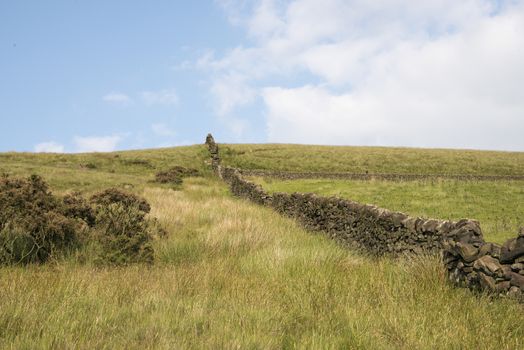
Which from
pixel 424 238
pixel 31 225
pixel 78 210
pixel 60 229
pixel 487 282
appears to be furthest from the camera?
pixel 78 210

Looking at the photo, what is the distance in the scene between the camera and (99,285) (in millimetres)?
5566

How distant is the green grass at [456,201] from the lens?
1302 cm

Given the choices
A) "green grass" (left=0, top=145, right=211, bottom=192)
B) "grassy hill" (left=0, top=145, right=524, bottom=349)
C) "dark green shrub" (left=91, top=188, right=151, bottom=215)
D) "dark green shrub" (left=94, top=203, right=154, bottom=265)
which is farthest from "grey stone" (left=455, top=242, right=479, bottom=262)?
"green grass" (left=0, top=145, right=211, bottom=192)

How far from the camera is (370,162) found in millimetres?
57281

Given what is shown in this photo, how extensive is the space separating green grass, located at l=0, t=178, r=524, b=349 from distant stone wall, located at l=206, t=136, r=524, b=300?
0.28 metres

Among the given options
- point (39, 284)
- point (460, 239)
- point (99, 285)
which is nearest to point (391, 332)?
point (460, 239)

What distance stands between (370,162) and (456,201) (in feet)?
132

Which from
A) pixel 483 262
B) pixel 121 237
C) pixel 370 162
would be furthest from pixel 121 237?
pixel 370 162

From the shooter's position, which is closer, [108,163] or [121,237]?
[121,237]

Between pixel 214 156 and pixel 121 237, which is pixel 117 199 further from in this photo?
pixel 214 156

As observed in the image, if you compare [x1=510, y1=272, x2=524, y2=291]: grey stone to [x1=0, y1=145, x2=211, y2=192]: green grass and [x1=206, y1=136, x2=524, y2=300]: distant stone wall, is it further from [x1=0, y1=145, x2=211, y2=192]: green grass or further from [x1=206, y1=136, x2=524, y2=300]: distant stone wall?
[x1=0, y1=145, x2=211, y2=192]: green grass

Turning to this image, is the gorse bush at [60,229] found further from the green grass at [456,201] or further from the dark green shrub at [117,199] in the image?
the green grass at [456,201]

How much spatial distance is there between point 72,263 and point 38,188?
2.98 meters

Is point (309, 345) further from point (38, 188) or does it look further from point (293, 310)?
point (38, 188)
